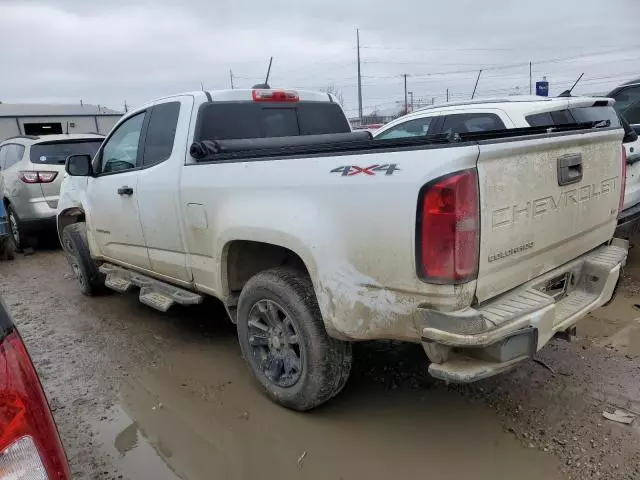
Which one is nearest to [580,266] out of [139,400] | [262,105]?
[262,105]

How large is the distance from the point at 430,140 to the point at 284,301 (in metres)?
1.23

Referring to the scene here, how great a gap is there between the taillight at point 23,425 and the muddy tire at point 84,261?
173 inches

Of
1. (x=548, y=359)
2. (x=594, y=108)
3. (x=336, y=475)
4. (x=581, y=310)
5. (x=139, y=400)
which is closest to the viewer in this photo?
(x=336, y=475)

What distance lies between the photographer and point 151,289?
437cm

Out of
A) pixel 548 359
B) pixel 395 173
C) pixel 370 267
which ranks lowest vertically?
pixel 548 359

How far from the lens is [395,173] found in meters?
2.34

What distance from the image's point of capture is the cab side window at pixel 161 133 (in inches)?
154

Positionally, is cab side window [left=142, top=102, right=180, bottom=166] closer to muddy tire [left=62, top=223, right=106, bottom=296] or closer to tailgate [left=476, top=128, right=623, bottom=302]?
muddy tire [left=62, top=223, right=106, bottom=296]

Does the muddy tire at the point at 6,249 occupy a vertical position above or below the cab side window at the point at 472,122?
below

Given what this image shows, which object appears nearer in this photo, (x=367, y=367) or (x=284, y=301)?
(x=284, y=301)

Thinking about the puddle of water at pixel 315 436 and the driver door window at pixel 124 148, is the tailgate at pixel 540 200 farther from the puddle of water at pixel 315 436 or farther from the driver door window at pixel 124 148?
the driver door window at pixel 124 148

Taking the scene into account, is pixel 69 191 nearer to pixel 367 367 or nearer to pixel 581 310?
pixel 367 367

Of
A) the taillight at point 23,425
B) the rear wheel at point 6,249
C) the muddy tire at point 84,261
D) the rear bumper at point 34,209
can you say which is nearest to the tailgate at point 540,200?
the taillight at point 23,425

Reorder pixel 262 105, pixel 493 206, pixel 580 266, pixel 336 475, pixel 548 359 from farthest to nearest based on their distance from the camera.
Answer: pixel 262 105
pixel 548 359
pixel 580 266
pixel 336 475
pixel 493 206
